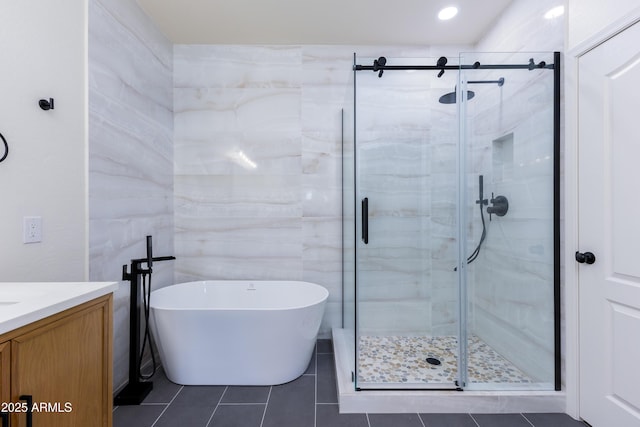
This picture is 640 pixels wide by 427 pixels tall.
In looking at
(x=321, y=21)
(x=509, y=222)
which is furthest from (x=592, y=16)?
(x=321, y=21)

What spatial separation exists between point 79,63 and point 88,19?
0.91 ft

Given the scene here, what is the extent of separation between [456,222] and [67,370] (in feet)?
6.62

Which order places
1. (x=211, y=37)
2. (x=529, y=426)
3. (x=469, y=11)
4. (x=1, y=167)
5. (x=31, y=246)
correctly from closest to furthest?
(x=1, y=167) < (x=31, y=246) < (x=529, y=426) < (x=469, y=11) < (x=211, y=37)

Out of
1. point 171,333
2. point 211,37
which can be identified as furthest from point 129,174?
point 211,37

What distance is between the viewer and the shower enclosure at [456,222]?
1.86m

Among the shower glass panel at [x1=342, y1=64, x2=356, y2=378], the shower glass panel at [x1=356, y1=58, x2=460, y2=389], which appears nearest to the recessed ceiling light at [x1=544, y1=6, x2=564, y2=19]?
the shower glass panel at [x1=356, y1=58, x2=460, y2=389]

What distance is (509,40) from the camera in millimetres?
2223

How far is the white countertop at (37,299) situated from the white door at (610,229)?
A: 7.40ft

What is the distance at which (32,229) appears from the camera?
4.66 ft

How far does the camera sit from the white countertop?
0.77 m

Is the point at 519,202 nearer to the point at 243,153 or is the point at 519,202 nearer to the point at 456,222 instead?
the point at 456,222

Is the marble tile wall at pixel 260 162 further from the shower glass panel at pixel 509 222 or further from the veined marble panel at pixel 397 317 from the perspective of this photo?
the shower glass panel at pixel 509 222

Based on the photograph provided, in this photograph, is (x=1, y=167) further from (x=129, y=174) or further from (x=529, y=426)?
(x=529, y=426)

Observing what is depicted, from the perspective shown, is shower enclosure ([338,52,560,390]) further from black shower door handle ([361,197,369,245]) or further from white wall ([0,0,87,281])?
white wall ([0,0,87,281])
